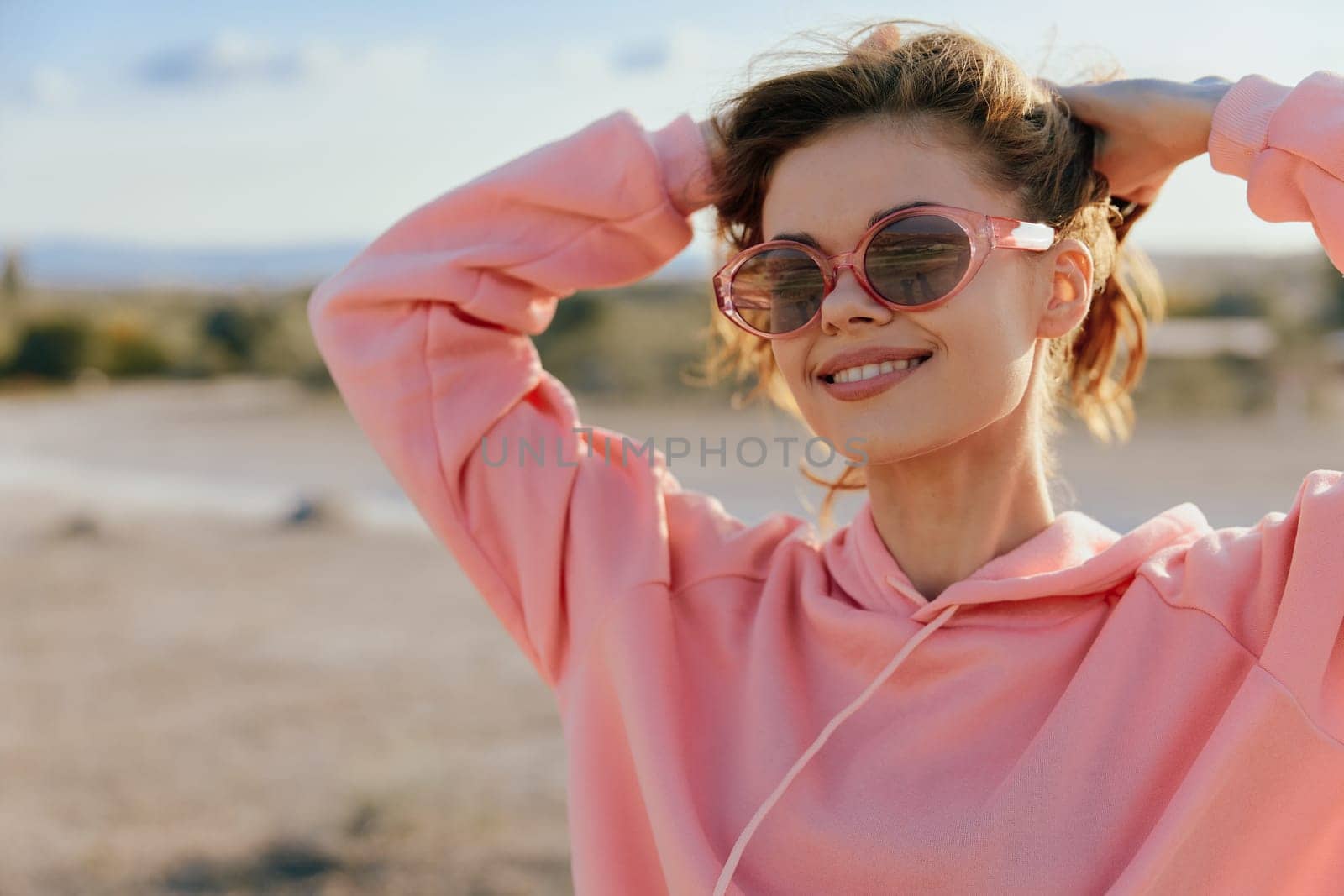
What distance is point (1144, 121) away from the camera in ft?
6.64

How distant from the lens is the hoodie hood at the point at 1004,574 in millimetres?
1837

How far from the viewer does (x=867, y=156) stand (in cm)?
188

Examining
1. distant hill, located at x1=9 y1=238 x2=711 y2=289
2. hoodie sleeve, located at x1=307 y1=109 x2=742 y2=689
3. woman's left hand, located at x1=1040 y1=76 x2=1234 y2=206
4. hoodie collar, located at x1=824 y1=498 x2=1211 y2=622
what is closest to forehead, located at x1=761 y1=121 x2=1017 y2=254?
woman's left hand, located at x1=1040 y1=76 x2=1234 y2=206

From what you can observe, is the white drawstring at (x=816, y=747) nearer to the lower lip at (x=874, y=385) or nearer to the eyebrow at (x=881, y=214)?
the lower lip at (x=874, y=385)

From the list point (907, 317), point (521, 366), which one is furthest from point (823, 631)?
point (521, 366)

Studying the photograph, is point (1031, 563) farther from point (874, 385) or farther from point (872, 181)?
point (872, 181)

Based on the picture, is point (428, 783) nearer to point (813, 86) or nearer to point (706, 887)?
point (706, 887)

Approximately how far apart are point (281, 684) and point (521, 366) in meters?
4.11

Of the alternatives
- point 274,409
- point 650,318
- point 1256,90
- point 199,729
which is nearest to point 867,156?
point 1256,90

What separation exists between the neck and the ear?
154 millimetres

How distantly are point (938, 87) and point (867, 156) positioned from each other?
150 millimetres

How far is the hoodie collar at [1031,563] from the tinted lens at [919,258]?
42 centimetres

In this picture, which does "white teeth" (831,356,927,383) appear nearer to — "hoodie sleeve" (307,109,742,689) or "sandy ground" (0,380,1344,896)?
"hoodie sleeve" (307,109,742,689)

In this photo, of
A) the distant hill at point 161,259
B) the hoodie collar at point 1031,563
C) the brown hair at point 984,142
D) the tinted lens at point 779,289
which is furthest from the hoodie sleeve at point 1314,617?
the distant hill at point 161,259
